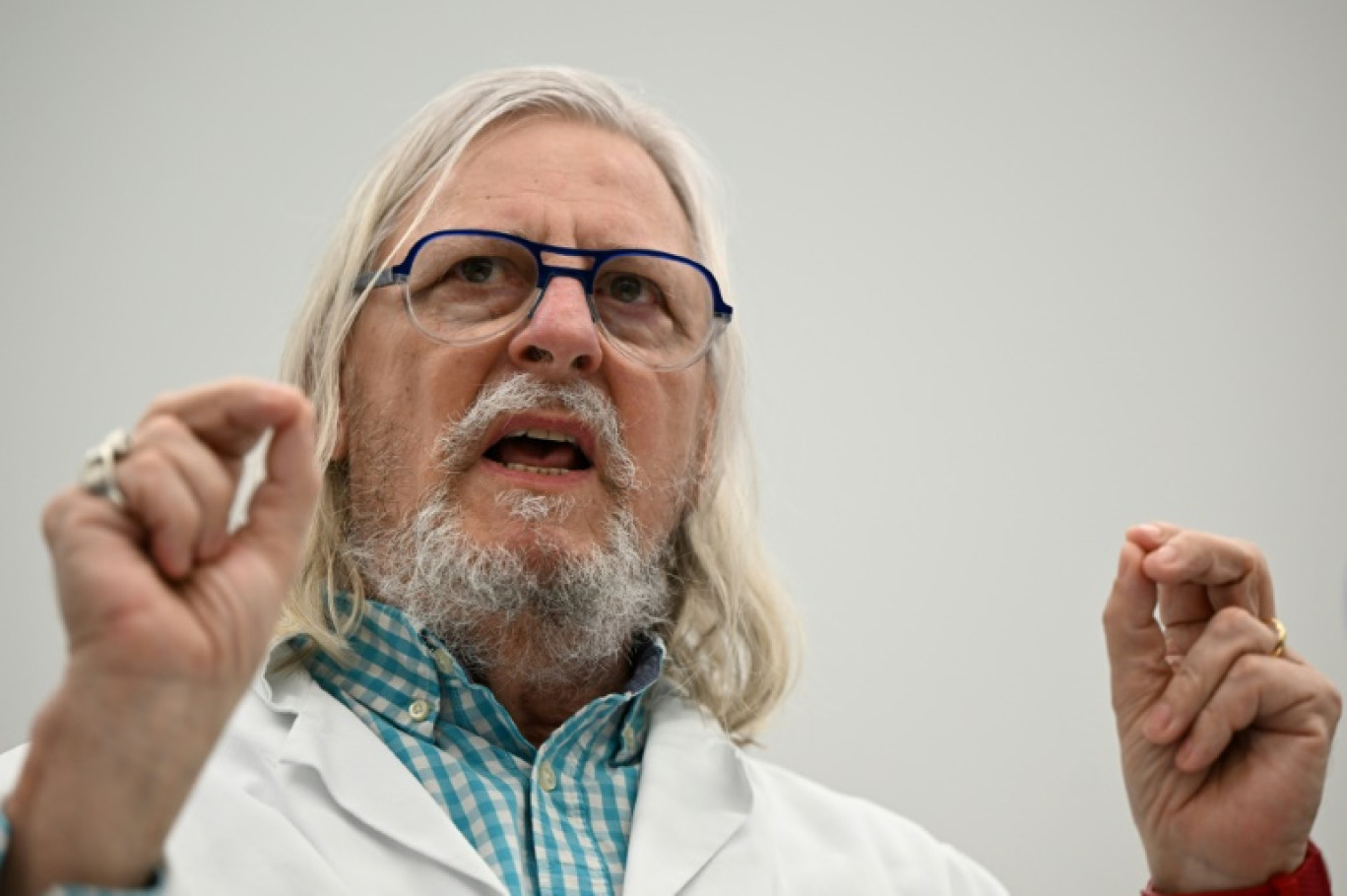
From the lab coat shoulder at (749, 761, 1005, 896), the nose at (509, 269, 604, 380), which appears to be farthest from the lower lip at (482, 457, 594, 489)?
the lab coat shoulder at (749, 761, 1005, 896)

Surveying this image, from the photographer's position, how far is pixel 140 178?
2236mm

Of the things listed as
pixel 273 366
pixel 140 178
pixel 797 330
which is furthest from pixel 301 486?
pixel 797 330

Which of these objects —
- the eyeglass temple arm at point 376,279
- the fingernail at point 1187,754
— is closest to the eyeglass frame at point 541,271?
the eyeglass temple arm at point 376,279

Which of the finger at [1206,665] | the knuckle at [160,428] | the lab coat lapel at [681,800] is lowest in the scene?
the lab coat lapel at [681,800]

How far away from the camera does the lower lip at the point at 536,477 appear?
4.65 feet

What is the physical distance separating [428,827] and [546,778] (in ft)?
0.52

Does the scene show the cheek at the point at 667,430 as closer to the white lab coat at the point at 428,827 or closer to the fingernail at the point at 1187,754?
the white lab coat at the point at 428,827

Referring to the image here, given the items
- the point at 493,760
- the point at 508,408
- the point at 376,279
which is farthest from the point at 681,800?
the point at 376,279

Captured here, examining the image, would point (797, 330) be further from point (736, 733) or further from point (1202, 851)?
point (1202, 851)

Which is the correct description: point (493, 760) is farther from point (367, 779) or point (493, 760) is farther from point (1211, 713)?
point (1211, 713)

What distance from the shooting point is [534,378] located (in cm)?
142

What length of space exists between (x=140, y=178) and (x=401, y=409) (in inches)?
41.9

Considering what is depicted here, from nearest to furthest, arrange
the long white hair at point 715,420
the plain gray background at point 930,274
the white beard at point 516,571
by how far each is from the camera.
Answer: the white beard at point 516,571, the long white hair at point 715,420, the plain gray background at point 930,274

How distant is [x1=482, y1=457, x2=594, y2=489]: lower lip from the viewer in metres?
1.42
